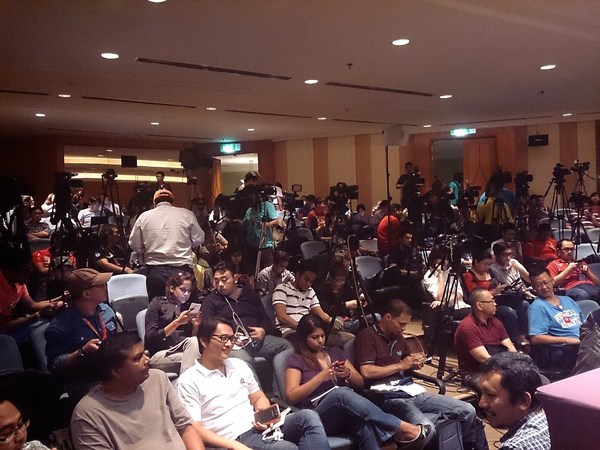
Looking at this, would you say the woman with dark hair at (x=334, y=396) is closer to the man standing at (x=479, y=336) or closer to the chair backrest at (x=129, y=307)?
the man standing at (x=479, y=336)

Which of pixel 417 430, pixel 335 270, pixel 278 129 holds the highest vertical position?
pixel 278 129

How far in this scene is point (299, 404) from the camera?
10.6ft

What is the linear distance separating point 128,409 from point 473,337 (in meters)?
2.44

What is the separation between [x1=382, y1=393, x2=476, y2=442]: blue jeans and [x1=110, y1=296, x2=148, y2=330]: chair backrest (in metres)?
2.00

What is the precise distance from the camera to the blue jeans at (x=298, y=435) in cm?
284

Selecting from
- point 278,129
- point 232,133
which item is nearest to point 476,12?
point 278,129

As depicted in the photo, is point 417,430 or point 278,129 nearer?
point 417,430

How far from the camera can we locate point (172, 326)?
3.60 metres

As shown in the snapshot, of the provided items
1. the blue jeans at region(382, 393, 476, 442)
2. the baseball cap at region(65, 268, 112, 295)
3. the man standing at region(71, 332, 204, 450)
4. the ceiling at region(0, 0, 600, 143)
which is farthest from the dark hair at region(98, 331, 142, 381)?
the ceiling at region(0, 0, 600, 143)

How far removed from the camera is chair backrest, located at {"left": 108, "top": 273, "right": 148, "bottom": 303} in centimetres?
463

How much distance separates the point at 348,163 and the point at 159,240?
9.83m

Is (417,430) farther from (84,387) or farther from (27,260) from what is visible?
(27,260)

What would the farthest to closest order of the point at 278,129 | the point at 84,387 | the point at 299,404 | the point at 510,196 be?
the point at 278,129 → the point at 510,196 → the point at 299,404 → the point at 84,387

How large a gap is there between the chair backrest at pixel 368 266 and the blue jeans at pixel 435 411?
8.78 feet
